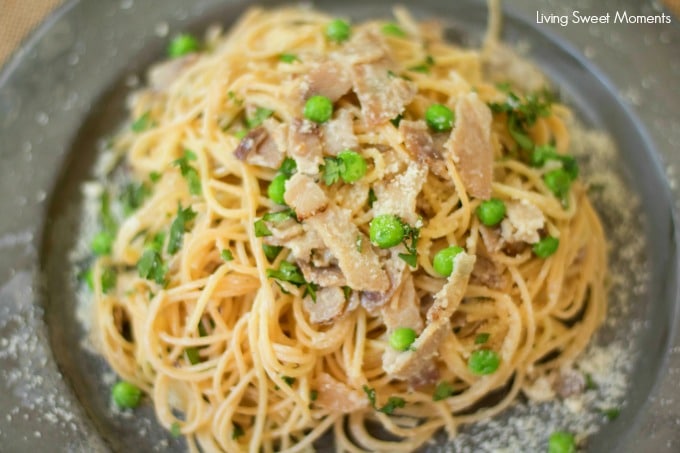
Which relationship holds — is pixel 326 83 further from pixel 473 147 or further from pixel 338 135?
pixel 473 147

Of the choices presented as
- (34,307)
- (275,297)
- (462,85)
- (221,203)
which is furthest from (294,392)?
(462,85)

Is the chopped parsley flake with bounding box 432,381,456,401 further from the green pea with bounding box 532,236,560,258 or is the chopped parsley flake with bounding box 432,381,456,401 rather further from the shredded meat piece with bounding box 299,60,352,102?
the shredded meat piece with bounding box 299,60,352,102

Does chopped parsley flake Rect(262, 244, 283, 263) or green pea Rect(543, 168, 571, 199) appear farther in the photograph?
green pea Rect(543, 168, 571, 199)

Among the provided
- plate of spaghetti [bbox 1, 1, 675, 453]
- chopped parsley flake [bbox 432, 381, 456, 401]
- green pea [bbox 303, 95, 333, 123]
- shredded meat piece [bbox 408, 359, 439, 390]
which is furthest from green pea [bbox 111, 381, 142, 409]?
green pea [bbox 303, 95, 333, 123]

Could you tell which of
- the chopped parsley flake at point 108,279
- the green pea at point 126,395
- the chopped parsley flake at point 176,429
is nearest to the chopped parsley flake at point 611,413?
the chopped parsley flake at point 176,429

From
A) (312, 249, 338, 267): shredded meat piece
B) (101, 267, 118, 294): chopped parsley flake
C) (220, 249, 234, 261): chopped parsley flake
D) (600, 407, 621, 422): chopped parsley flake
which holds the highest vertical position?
(312, 249, 338, 267): shredded meat piece
